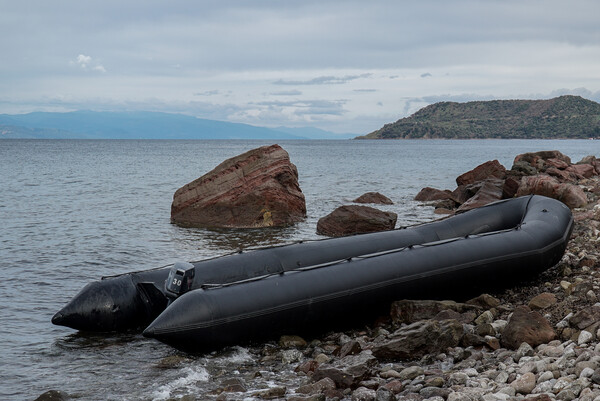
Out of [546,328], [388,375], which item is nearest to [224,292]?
[388,375]

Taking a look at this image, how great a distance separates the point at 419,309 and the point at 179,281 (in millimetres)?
3249

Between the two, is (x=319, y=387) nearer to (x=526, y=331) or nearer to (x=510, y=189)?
(x=526, y=331)

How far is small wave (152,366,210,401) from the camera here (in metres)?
6.54

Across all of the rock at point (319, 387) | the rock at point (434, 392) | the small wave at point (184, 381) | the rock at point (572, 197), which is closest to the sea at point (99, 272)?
the small wave at point (184, 381)

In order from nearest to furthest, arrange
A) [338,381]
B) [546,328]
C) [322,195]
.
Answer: [338,381] → [546,328] → [322,195]

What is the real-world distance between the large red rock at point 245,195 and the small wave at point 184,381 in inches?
409

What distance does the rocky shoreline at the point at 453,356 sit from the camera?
17.8 ft

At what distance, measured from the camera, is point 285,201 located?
18078 mm

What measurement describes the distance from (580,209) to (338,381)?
1130 centimetres

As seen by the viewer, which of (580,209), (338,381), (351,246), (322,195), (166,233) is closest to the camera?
(338,381)

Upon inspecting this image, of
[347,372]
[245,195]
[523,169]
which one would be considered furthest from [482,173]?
[347,372]

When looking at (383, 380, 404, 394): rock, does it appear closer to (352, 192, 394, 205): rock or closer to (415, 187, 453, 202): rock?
(352, 192, 394, 205): rock

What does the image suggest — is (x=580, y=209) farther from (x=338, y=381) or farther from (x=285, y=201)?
(x=338, y=381)

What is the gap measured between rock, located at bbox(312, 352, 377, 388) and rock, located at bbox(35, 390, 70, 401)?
8.80ft
